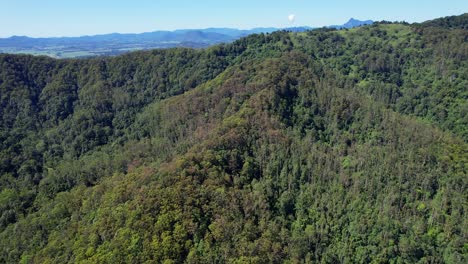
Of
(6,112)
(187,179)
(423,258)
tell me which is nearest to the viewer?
(423,258)

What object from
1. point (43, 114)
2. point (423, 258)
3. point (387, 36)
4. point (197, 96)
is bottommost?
point (423, 258)

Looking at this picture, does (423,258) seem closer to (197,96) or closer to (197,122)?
(197,122)

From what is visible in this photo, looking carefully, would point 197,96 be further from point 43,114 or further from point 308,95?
point 43,114

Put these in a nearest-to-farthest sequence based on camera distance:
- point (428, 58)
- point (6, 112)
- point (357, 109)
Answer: point (357, 109)
point (6, 112)
point (428, 58)

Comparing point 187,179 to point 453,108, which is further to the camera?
point 453,108

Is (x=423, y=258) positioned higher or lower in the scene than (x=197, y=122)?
lower

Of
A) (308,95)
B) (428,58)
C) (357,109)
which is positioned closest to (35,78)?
(308,95)
